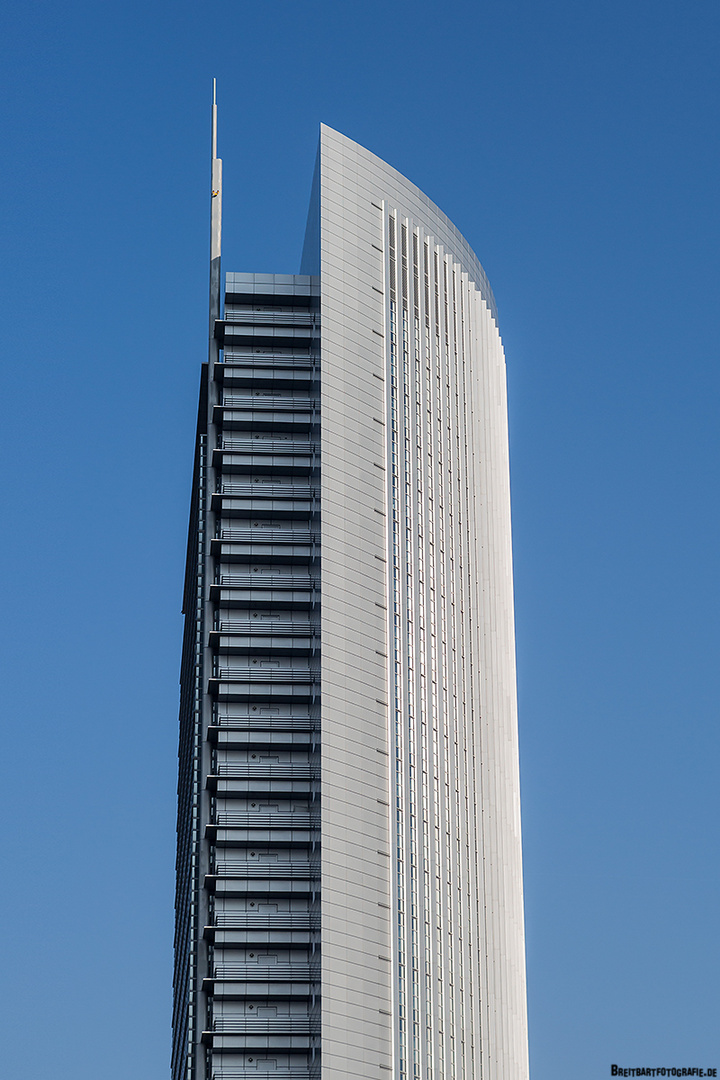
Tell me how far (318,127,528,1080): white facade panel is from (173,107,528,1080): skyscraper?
0.29m

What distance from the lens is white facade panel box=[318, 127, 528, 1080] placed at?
15412cm

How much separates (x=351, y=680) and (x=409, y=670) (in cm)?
888

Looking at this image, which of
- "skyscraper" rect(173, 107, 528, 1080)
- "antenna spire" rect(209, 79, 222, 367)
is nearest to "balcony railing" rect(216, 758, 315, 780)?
"skyscraper" rect(173, 107, 528, 1080)

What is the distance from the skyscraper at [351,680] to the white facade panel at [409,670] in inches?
11.4

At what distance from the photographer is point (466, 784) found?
175m

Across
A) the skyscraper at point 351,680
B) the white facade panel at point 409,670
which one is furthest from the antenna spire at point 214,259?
the white facade panel at point 409,670

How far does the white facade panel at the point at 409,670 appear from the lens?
154125 millimetres

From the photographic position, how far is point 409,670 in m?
169

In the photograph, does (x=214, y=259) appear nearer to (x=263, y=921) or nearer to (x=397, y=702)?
(x=397, y=702)

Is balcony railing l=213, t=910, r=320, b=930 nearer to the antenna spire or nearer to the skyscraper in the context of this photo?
the skyscraper

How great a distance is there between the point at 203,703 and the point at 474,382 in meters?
52.5

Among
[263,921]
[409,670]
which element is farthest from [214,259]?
[263,921]

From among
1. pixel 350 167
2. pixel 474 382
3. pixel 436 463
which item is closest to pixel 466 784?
pixel 436 463

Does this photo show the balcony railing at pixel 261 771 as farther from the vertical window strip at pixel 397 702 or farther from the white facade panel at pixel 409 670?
the white facade panel at pixel 409 670
